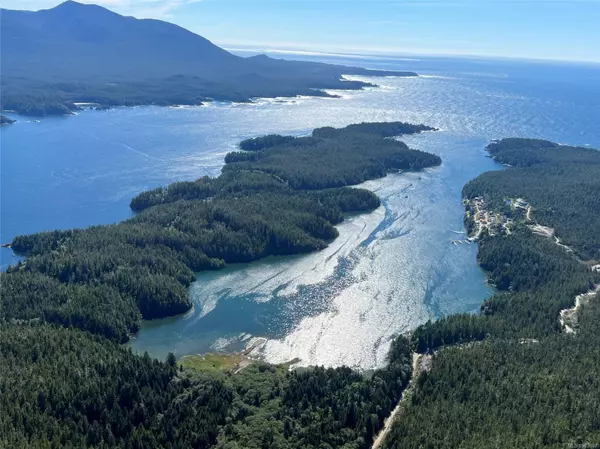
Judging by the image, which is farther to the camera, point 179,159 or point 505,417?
Answer: point 179,159

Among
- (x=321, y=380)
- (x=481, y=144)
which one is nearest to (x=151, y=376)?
(x=321, y=380)

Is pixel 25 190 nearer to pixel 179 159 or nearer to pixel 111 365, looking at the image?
pixel 179 159

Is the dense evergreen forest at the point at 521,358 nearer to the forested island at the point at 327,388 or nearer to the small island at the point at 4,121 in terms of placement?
the forested island at the point at 327,388

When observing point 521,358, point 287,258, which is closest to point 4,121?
point 287,258

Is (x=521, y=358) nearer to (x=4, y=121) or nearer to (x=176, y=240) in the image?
(x=176, y=240)

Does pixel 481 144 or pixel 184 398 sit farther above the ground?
pixel 481 144

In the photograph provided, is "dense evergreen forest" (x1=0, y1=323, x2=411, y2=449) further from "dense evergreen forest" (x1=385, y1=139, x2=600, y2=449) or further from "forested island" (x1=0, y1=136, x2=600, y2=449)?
"dense evergreen forest" (x1=385, y1=139, x2=600, y2=449)

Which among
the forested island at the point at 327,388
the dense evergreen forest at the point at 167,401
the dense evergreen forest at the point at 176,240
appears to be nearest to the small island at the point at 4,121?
the dense evergreen forest at the point at 176,240
